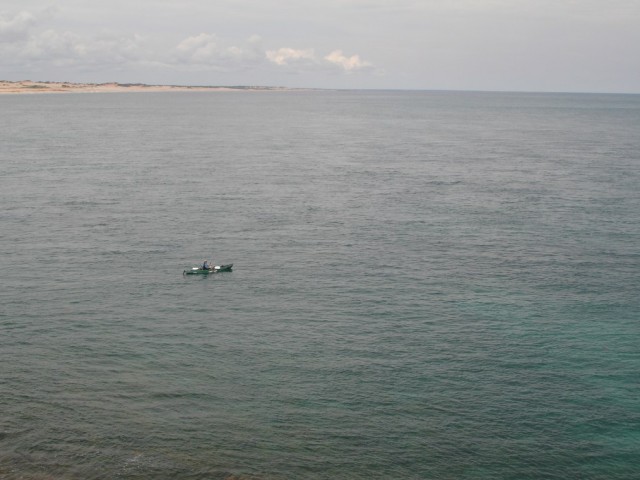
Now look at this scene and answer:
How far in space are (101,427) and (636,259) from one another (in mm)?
75909

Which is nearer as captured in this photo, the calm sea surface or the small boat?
the calm sea surface

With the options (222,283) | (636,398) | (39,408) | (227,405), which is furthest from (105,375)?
(636,398)

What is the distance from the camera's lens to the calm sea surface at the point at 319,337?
175 feet

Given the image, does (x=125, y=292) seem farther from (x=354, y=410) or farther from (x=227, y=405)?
(x=354, y=410)

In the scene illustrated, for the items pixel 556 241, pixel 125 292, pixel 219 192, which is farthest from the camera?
pixel 219 192

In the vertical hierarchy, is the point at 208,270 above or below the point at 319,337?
above

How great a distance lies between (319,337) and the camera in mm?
72938

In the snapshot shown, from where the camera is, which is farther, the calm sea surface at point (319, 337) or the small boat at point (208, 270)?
the small boat at point (208, 270)

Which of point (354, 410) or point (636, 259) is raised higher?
point (636, 259)

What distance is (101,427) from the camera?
55.6m

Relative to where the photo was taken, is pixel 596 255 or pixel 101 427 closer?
pixel 101 427

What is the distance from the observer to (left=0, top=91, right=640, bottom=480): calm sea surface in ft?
175

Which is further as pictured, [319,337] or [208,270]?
[208,270]

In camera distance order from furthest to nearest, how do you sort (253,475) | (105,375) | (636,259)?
(636,259), (105,375), (253,475)
